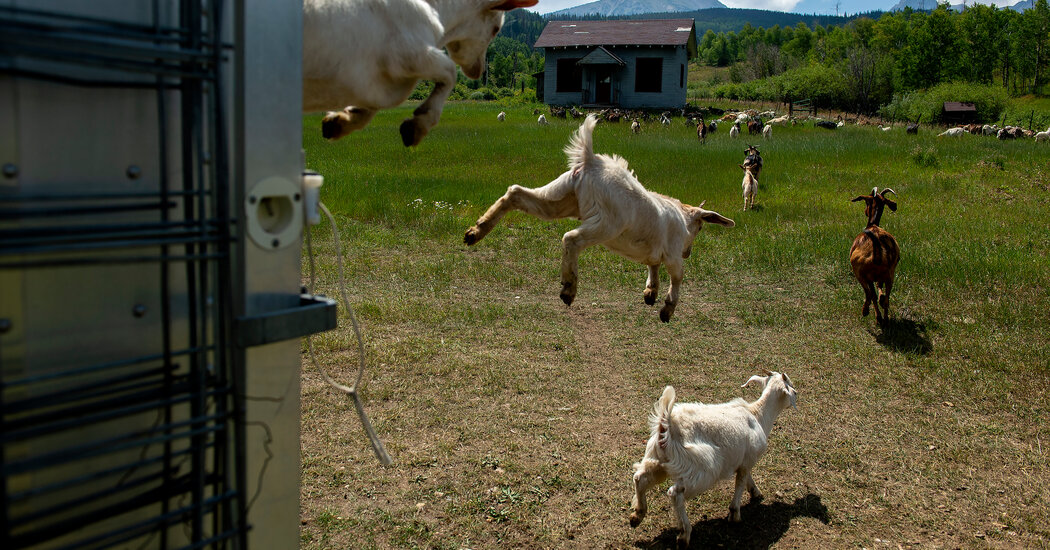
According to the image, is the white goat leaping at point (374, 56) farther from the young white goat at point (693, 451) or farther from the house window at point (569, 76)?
the house window at point (569, 76)

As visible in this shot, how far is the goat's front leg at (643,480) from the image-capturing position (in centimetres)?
465

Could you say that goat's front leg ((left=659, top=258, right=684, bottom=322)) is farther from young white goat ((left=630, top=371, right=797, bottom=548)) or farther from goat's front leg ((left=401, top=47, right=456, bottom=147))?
goat's front leg ((left=401, top=47, right=456, bottom=147))

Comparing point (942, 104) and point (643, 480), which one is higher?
point (942, 104)

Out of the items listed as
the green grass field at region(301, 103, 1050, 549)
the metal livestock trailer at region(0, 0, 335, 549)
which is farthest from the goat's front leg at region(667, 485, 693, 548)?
the metal livestock trailer at region(0, 0, 335, 549)

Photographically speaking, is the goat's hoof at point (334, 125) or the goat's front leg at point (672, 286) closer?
the goat's hoof at point (334, 125)

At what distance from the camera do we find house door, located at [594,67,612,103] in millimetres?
42812

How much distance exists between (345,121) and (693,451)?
2912mm

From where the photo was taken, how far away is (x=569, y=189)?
4.77 m

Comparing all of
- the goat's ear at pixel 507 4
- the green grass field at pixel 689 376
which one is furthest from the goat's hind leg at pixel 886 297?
the goat's ear at pixel 507 4

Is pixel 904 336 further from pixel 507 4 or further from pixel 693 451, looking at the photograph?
pixel 507 4

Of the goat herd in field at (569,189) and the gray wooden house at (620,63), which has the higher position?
the gray wooden house at (620,63)

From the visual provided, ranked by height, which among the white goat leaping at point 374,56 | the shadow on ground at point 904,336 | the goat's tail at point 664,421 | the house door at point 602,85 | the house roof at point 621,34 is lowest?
the shadow on ground at point 904,336

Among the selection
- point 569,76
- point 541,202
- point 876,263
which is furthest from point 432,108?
point 569,76

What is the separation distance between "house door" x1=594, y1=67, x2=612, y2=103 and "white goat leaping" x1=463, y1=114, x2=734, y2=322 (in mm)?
39139
